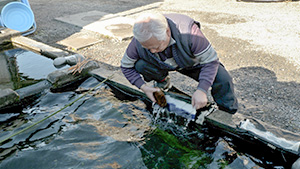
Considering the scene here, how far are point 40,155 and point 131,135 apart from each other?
919 mm

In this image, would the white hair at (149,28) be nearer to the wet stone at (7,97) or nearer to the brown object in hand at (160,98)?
the brown object in hand at (160,98)

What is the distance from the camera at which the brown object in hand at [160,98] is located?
271 centimetres

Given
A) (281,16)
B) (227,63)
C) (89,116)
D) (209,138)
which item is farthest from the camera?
(281,16)

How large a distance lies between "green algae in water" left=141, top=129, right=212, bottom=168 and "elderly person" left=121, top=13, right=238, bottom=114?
1.45ft

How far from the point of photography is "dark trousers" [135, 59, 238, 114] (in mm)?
2719

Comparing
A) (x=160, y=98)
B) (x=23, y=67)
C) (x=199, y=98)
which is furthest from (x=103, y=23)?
(x=199, y=98)

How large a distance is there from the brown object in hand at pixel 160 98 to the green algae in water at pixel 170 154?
33 cm

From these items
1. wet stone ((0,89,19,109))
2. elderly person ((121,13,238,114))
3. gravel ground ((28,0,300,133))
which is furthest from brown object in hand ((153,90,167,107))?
wet stone ((0,89,19,109))

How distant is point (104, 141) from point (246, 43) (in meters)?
3.99

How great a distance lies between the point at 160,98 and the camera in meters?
2.73

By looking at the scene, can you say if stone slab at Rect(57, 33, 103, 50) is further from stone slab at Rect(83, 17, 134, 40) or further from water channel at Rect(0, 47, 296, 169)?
water channel at Rect(0, 47, 296, 169)

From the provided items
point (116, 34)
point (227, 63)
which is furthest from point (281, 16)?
point (116, 34)

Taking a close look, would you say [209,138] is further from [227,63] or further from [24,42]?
[24,42]

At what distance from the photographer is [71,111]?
314cm
